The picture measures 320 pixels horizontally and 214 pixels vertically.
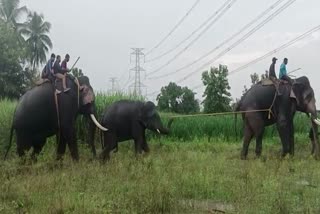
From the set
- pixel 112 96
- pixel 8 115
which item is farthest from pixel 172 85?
pixel 8 115

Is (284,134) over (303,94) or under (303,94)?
under

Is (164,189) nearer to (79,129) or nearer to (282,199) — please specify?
(282,199)

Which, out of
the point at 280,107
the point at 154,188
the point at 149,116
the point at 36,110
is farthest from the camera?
the point at 280,107

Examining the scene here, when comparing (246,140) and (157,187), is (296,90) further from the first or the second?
(157,187)

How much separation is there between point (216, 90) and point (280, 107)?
106 feet

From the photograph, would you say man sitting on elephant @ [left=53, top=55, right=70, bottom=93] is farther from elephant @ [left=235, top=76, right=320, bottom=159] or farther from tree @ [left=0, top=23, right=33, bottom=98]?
Result: tree @ [left=0, top=23, right=33, bottom=98]

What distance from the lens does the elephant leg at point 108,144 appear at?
14.0 m

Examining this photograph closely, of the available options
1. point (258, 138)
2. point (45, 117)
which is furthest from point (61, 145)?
point (258, 138)

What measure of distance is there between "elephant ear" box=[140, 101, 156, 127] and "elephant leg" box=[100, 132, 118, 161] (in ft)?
2.93

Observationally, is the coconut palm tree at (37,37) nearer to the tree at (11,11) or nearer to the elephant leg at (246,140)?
the tree at (11,11)

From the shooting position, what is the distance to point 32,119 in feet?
41.2

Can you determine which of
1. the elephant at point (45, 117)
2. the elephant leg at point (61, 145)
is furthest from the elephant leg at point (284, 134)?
the elephant leg at point (61, 145)

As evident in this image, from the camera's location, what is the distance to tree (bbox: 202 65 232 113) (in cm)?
4622

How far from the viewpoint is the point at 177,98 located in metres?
60.9
